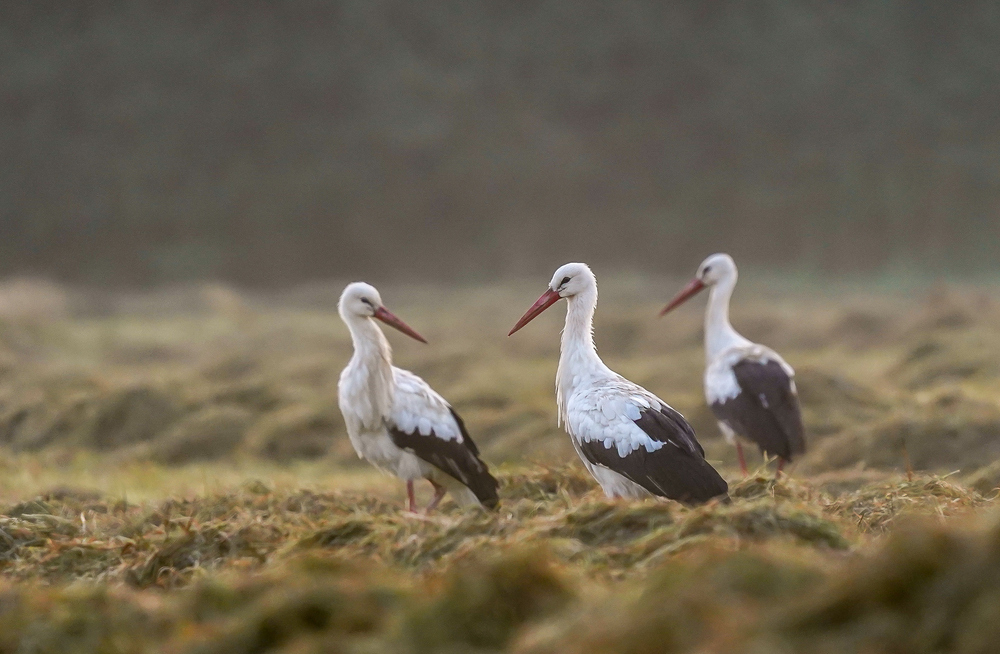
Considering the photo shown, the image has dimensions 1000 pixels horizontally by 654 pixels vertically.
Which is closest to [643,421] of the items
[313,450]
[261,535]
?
[261,535]

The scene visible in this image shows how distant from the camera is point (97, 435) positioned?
1032 centimetres

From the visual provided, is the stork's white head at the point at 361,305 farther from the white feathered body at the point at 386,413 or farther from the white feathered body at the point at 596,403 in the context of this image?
the white feathered body at the point at 596,403

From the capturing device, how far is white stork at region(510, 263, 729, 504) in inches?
194

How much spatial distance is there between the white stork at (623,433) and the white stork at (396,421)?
711 mm

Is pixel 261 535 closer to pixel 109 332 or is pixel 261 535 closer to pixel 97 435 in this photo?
pixel 97 435

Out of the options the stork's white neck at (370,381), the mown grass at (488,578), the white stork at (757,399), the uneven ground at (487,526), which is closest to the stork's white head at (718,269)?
the white stork at (757,399)

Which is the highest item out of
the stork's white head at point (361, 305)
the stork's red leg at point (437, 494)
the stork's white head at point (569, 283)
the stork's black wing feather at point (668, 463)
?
the stork's white head at point (361, 305)

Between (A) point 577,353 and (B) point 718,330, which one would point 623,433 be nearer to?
(A) point 577,353

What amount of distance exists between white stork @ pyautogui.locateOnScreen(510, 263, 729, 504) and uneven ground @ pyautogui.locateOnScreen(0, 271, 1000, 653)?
0.79 ft

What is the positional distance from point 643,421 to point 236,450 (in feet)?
18.9

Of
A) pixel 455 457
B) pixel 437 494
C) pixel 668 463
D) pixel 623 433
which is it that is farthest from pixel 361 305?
pixel 668 463

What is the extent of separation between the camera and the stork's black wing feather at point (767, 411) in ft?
23.3

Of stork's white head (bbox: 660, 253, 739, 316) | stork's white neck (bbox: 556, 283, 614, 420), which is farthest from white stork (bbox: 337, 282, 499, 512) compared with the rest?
stork's white head (bbox: 660, 253, 739, 316)

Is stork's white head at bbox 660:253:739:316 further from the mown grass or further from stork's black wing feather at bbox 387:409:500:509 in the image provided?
the mown grass
